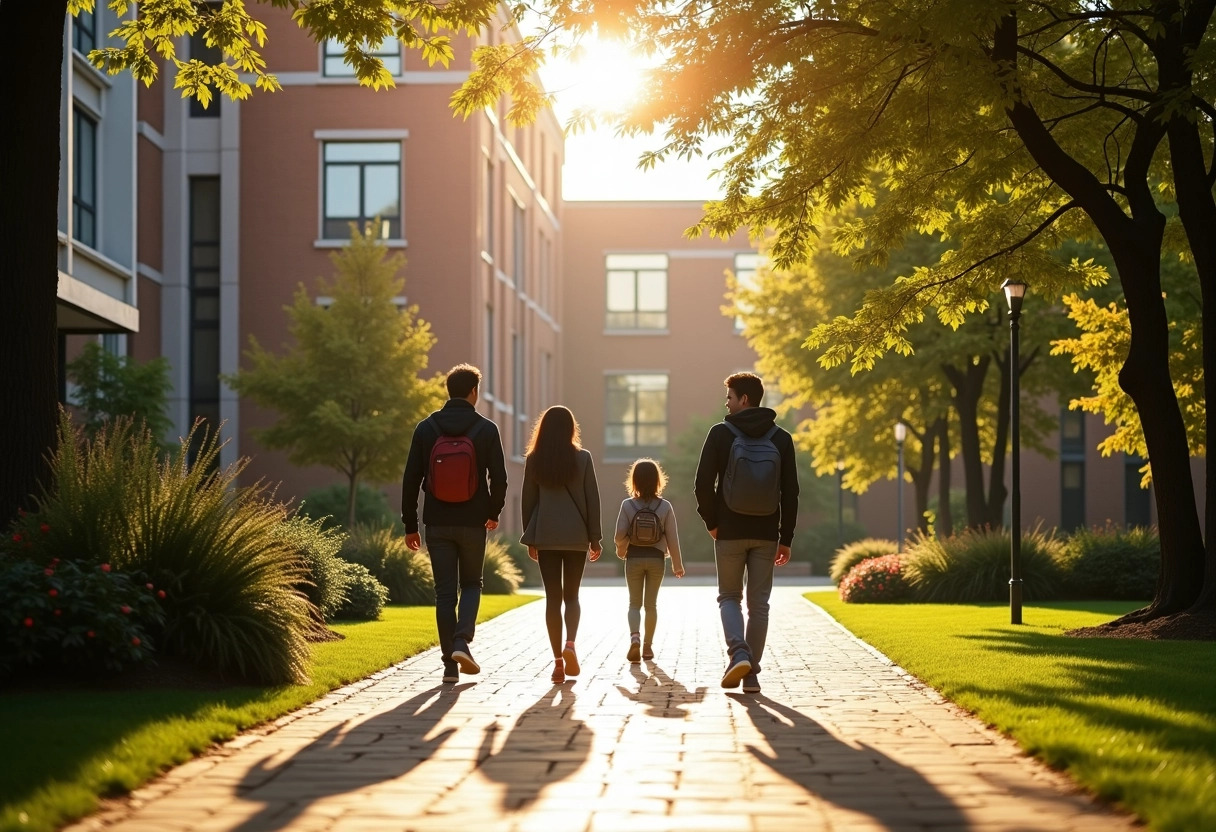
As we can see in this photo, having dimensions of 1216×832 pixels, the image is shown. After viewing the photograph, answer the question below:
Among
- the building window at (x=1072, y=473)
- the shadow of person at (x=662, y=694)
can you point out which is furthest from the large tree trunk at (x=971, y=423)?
the building window at (x=1072, y=473)

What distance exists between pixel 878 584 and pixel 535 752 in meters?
17.3

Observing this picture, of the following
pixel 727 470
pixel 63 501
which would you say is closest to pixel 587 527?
pixel 727 470

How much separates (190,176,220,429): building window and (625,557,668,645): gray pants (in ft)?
86.7

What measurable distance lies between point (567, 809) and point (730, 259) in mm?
53267

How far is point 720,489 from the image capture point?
994cm

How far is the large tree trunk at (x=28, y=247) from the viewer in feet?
38.1

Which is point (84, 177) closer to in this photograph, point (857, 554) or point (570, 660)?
point (857, 554)

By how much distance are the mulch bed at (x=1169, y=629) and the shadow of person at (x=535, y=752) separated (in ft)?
22.6

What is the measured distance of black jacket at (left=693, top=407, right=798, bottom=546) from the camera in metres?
9.82

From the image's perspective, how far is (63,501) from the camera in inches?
401

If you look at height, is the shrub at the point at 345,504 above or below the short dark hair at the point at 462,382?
below

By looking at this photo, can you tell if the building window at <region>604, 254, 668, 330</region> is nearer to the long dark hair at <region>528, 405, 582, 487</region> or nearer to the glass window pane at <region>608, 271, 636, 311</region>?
the glass window pane at <region>608, 271, 636, 311</region>

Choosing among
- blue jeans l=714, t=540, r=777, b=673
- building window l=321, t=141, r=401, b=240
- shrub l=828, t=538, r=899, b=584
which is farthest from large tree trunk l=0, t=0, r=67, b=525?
building window l=321, t=141, r=401, b=240

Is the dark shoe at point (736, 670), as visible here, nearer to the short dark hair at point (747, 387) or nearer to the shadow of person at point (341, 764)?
the short dark hair at point (747, 387)
